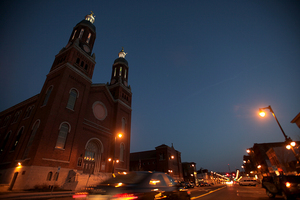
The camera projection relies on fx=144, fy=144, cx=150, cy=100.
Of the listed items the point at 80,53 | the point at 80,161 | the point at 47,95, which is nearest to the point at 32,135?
the point at 47,95

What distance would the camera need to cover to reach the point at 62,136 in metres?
21.0

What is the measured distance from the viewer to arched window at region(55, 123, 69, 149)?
20.3 m

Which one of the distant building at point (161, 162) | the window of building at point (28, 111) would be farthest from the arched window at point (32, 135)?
the distant building at point (161, 162)

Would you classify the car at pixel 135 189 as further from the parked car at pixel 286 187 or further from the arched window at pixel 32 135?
the arched window at pixel 32 135

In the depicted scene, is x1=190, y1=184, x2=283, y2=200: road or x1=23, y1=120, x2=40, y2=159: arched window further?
x1=23, y1=120, x2=40, y2=159: arched window

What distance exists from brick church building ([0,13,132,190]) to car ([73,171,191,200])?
1260cm

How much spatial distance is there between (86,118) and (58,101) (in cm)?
614

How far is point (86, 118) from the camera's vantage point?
26.3 m

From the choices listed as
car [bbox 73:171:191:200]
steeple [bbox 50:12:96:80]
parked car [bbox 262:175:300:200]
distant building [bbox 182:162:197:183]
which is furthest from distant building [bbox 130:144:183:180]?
car [bbox 73:171:191:200]

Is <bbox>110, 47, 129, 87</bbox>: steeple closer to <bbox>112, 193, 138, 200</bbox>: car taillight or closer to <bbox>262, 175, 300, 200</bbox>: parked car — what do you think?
<bbox>262, 175, 300, 200</bbox>: parked car

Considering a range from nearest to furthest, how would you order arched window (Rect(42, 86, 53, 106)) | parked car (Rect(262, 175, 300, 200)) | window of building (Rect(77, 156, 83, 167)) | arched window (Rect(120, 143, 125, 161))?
1. parked car (Rect(262, 175, 300, 200))
2. window of building (Rect(77, 156, 83, 167))
3. arched window (Rect(42, 86, 53, 106))
4. arched window (Rect(120, 143, 125, 161))

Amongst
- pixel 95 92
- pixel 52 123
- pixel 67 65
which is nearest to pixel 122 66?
pixel 95 92

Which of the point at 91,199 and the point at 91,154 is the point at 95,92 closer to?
the point at 91,154

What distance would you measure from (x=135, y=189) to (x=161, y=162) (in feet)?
183
